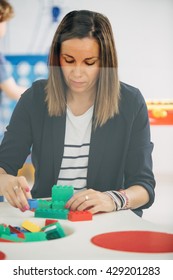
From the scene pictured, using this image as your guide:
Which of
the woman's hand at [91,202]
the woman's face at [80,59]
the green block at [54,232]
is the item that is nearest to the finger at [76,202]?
the woman's hand at [91,202]

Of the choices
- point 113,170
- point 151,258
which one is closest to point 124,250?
point 151,258

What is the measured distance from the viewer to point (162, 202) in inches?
36.8

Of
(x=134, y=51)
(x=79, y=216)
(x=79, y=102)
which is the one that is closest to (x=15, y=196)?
(x=79, y=216)

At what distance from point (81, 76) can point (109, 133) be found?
0.12 meters

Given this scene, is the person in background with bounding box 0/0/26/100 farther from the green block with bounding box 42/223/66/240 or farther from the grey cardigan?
the green block with bounding box 42/223/66/240

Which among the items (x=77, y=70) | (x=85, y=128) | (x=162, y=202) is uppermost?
(x=77, y=70)

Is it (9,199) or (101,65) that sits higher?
(101,65)

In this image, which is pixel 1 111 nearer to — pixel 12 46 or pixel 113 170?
pixel 12 46

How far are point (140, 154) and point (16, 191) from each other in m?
0.25

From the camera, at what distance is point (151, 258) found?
26.6 inches

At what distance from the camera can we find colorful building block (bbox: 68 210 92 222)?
2.67ft

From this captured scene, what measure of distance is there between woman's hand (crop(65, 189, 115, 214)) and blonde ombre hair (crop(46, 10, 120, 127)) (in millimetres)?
144

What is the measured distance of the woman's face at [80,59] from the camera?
899 millimetres

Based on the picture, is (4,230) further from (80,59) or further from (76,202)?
(80,59)
